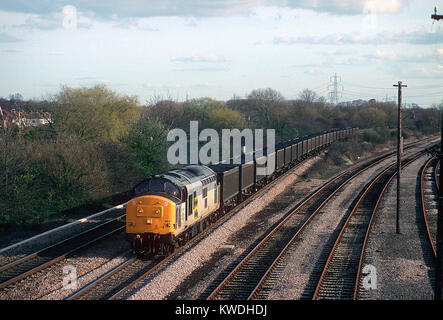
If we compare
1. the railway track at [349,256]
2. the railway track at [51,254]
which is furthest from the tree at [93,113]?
the railway track at [349,256]

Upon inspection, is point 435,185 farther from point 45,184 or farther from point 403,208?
point 45,184

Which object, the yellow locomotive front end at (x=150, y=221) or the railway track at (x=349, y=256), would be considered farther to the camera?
the yellow locomotive front end at (x=150, y=221)

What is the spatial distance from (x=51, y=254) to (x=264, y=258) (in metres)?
8.94

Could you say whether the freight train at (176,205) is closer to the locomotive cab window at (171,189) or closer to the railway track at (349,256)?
the locomotive cab window at (171,189)

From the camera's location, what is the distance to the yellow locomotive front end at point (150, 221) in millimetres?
16031

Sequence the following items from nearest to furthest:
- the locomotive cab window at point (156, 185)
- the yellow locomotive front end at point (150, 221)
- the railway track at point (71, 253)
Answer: the railway track at point (71, 253)
the yellow locomotive front end at point (150, 221)
the locomotive cab window at point (156, 185)

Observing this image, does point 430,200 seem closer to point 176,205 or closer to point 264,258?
point 264,258

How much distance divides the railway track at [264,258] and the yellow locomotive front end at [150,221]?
2.95 metres

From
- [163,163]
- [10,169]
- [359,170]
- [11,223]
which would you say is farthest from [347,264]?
[359,170]

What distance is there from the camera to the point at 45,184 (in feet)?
90.3

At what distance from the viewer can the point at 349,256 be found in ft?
58.1

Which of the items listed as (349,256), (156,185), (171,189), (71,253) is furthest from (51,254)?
(349,256)

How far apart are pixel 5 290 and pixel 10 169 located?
12320 millimetres

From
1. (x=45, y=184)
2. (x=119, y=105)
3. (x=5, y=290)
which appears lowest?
(x=5, y=290)
